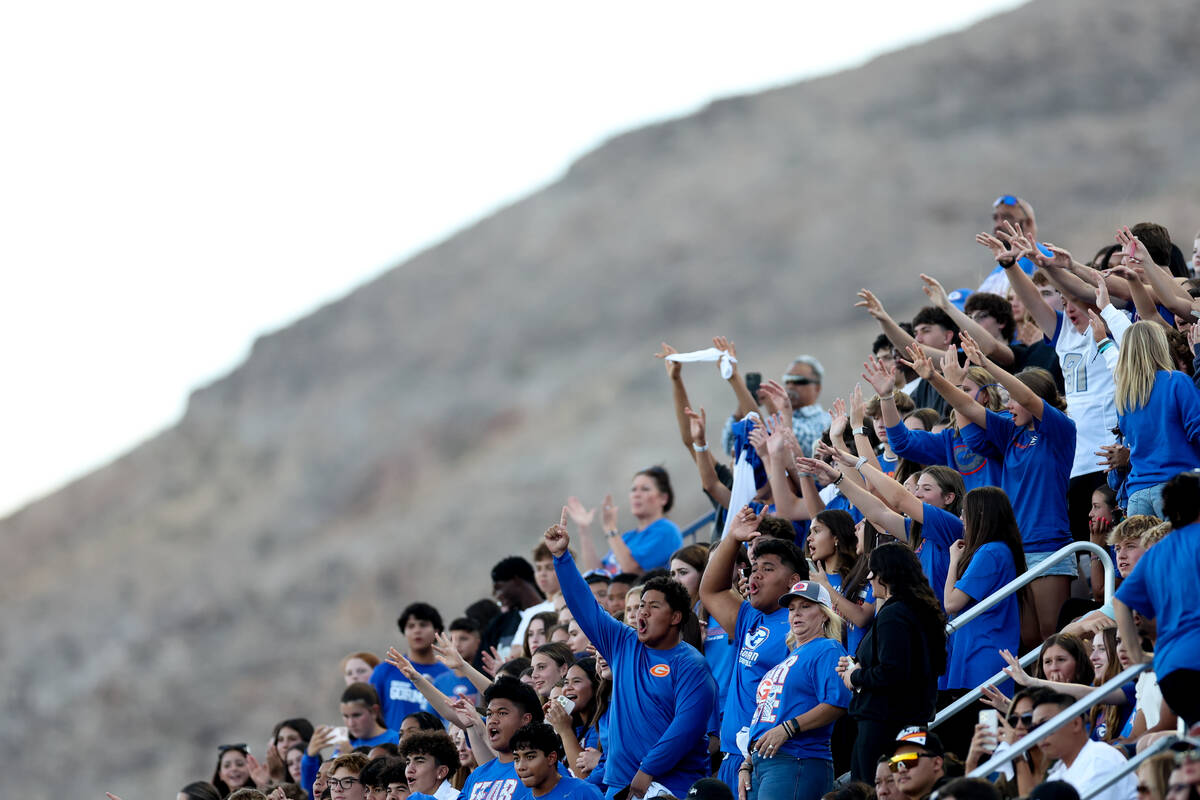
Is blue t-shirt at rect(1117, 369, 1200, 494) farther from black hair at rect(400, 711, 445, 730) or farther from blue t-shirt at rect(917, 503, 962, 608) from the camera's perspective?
black hair at rect(400, 711, 445, 730)

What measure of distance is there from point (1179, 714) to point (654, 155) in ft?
147

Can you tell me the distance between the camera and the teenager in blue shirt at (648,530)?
11281mm

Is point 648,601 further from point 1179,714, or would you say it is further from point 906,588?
point 1179,714

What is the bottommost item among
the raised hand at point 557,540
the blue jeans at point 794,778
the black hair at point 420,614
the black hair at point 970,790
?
the blue jeans at point 794,778

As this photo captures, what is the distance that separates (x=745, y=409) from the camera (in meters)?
10.8

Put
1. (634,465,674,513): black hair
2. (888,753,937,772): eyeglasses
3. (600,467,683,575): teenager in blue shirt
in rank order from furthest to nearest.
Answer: (634,465,674,513): black hair → (600,467,683,575): teenager in blue shirt → (888,753,937,772): eyeglasses

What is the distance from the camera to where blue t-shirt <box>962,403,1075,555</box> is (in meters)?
8.27

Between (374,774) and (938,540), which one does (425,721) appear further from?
(938,540)

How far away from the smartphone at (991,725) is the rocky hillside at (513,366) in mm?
28680

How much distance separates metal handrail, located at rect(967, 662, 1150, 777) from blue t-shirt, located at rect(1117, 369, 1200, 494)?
187cm

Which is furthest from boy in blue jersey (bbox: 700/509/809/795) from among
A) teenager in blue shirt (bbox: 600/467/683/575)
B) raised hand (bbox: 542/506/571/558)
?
teenager in blue shirt (bbox: 600/467/683/575)

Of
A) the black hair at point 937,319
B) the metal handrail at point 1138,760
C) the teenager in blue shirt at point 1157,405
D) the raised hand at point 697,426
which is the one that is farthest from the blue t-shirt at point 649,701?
the black hair at point 937,319

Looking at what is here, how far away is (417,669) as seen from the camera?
10.8 meters

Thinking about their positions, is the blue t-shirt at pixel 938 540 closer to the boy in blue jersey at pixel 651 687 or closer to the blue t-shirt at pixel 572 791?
the boy in blue jersey at pixel 651 687
